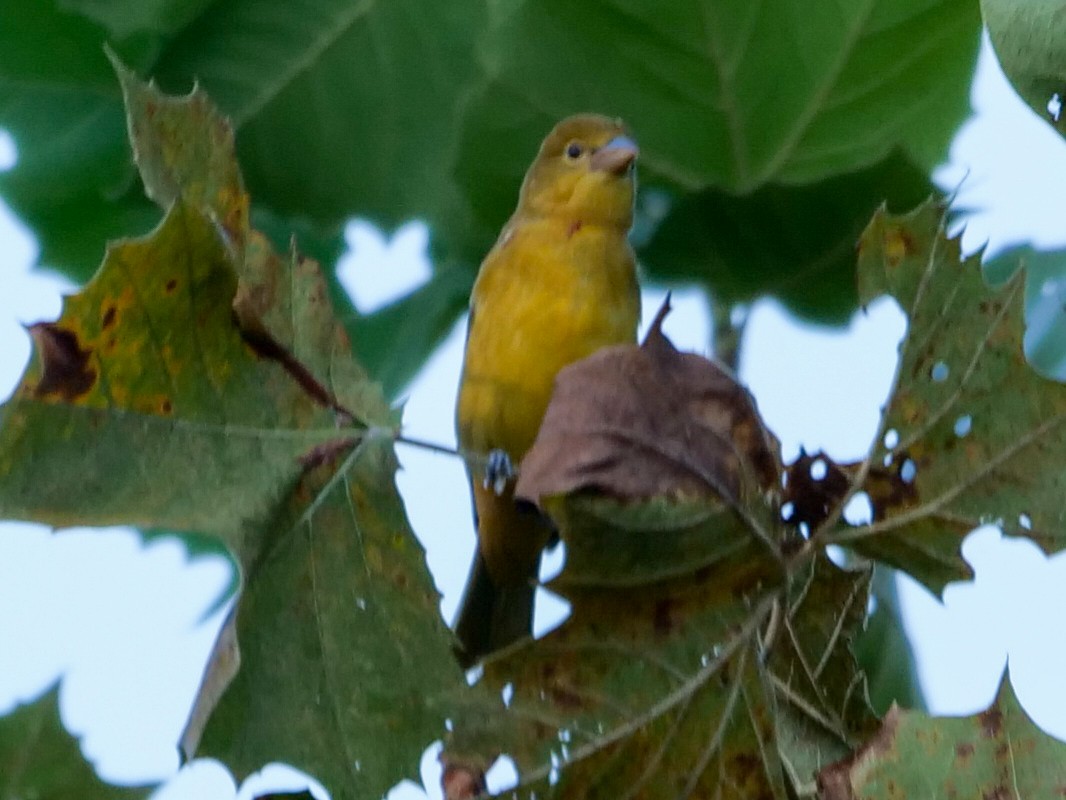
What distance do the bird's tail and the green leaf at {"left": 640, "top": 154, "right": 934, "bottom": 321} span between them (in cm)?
42

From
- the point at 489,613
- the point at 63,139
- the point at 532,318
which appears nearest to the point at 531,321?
the point at 532,318

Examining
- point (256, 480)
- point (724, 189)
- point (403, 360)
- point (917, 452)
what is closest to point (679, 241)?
point (724, 189)

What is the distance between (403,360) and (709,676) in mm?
813

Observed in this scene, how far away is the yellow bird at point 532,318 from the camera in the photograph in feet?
5.69

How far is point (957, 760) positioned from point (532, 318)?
3.26ft

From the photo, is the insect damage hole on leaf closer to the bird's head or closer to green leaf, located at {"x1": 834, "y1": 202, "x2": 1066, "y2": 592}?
green leaf, located at {"x1": 834, "y1": 202, "x2": 1066, "y2": 592}

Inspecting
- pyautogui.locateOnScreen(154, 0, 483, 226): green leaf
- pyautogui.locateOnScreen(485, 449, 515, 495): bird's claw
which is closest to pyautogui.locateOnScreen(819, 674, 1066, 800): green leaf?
pyautogui.locateOnScreen(485, 449, 515, 495): bird's claw

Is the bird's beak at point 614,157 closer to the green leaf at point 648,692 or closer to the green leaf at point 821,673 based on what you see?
the green leaf at point 821,673

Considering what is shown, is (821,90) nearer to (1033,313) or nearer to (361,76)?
(1033,313)

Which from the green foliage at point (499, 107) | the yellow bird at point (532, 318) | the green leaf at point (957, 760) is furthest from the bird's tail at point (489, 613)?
the green leaf at point (957, 760)

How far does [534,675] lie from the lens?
0.97m

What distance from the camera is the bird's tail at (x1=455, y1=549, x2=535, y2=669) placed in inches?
65.8

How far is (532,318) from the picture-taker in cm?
183

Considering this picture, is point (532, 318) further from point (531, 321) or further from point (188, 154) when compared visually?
point (188, 154)
